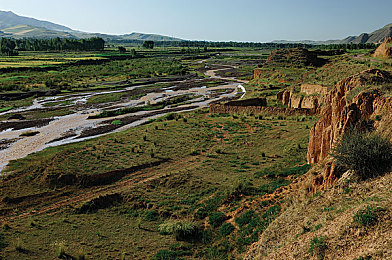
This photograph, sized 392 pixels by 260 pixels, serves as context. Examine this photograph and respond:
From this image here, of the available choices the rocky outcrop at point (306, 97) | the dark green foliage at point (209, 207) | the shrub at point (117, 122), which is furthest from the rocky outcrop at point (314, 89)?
the shrub at point (117, 122)

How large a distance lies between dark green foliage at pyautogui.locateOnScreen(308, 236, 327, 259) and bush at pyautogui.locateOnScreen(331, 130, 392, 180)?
12.7 feet

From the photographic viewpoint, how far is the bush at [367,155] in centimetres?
1177

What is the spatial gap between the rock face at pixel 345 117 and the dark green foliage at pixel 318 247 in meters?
4.15

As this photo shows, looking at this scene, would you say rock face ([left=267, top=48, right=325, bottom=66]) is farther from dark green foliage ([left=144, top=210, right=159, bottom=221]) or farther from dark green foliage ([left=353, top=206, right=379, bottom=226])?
dark green foliage ([left=353, top=206, right=379, bottom=226])

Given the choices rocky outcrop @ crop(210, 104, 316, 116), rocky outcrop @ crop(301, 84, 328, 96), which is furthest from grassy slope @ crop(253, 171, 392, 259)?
rocky outcrop @ crop(301, 84, 328, 96)

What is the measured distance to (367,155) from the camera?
11617mm

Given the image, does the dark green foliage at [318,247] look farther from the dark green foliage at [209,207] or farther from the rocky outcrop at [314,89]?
the rocky outcrop at [314,89]

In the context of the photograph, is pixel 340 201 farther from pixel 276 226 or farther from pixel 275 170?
pixel 275 170

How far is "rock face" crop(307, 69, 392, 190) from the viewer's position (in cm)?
1379

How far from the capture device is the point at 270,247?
1150 cm

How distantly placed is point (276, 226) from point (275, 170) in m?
9.69

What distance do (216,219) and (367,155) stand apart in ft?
28.6

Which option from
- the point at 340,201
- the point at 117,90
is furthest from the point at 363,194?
the point at 117,90

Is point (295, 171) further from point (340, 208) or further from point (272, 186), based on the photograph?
point (340, 208)
